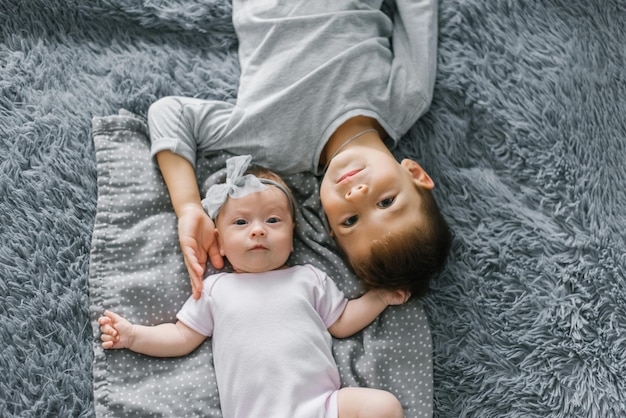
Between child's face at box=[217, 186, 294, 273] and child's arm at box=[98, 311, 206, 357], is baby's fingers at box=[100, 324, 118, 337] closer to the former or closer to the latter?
child's arm at box=[98, 311, 206, 357]

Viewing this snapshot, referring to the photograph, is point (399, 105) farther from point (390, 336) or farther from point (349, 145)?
point (390, 336)

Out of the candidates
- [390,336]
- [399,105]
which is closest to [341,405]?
[390,336]

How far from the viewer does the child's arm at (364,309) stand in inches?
55.7

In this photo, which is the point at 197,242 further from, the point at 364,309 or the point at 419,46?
the point at 419,46

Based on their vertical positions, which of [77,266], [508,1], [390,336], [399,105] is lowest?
[390,336]

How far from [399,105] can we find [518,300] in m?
0.46

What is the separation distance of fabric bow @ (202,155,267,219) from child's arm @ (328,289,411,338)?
0.29 metres

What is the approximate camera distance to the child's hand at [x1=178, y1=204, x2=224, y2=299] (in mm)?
1408

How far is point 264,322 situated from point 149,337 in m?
0.22

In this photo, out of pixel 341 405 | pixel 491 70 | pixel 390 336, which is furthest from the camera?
pixel 491 70

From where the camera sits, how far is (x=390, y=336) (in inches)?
56.3

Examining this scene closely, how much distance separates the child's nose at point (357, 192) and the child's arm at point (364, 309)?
0.65ft

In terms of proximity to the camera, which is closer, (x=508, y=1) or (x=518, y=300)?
(x=518, y=300)

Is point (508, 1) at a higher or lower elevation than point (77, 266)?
higher
